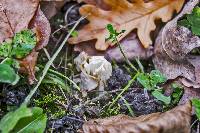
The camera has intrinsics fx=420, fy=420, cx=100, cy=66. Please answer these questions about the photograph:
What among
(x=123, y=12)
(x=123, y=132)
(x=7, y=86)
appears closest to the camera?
(x=123, y=132)

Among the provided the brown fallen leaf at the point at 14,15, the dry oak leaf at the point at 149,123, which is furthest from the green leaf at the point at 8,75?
the dry oak leaf at the point at 149,123

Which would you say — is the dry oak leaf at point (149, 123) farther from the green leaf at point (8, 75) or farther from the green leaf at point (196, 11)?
the green leaf at point (196, 11)

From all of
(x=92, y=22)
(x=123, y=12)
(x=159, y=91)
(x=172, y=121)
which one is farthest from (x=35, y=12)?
(x=172, y=121)

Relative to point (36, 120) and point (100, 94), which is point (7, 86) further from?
point (100, 94)

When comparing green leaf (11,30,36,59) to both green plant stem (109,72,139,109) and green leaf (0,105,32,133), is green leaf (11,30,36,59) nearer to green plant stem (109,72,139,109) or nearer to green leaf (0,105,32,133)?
green leaf (0,105,32,133)

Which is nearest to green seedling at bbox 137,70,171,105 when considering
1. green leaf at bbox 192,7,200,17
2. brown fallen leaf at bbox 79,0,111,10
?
green leaf at bbox 192,7,200,17

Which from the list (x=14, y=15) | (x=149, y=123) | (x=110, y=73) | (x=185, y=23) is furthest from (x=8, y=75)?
(x=185, y=23)
